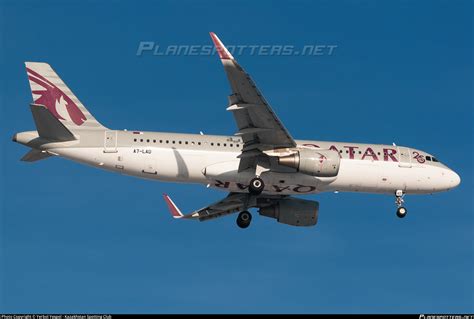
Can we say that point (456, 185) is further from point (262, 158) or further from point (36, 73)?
point (36, 73)

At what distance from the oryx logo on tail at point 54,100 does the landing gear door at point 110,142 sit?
7.51ft

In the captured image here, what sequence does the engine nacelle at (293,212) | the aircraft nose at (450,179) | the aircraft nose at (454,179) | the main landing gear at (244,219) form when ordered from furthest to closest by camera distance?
the aircraft nose at (454,179)
the aircraft nose at (450,179)
the engine nacelle at (293,212)
the main landing gear at (244,219)

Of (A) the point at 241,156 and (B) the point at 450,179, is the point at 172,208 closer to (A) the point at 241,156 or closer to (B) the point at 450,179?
(A) the point at 241,156

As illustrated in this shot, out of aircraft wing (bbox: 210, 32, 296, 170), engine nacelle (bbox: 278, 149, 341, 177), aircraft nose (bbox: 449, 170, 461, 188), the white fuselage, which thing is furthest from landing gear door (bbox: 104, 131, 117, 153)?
aircraft nose (bbox: 449, 170, 461, 188)

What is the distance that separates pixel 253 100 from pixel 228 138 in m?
6.25

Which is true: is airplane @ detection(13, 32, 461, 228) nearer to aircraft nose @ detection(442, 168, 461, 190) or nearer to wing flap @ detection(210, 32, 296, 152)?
wing flap @ detection(210, 32, 296, 152)

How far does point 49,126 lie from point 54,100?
379 cm

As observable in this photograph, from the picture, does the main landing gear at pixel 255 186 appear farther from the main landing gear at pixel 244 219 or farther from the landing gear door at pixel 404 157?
the landing gear door at pixel 404 157

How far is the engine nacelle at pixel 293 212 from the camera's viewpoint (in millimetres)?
55969

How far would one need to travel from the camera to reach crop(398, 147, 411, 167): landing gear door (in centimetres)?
5531

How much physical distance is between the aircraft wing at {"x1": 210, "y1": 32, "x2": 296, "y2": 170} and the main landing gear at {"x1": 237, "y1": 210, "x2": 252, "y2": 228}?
3.95 meters

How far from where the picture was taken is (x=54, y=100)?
5378 centimetres

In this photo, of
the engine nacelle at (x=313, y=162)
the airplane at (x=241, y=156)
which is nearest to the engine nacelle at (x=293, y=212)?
the airplane at (x=241, y=156)

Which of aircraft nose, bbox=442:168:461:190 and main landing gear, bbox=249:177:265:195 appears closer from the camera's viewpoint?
main landing gear, bbox=249:177:265:195
